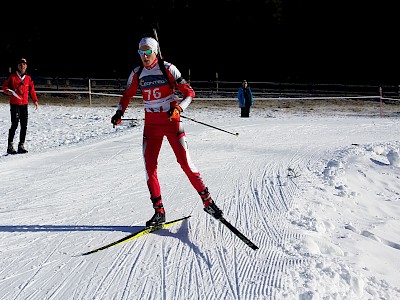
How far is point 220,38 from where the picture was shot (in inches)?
1810

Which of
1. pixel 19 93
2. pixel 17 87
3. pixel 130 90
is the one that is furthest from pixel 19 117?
pixel 130 90

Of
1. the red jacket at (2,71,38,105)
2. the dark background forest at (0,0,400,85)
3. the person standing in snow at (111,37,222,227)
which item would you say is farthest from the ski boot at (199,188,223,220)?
the dark background forest at (0,0,400,85)

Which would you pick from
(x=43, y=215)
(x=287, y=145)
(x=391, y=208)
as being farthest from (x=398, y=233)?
(x=287, y=145)

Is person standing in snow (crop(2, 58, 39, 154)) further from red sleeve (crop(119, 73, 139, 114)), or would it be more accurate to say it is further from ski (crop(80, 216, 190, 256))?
ski (crop(80, 216, 190, 256))

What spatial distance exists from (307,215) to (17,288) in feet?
11.1

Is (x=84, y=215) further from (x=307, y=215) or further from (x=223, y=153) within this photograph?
(x=223, y=153)

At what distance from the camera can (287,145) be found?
1127 centimetres

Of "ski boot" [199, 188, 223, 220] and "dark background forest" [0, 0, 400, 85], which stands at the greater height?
"dark background forest" [0, 0, 400, 85]

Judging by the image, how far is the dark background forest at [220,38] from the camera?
139ft

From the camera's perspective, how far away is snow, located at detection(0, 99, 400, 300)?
13.0ft

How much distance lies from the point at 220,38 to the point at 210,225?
4211 centimetres

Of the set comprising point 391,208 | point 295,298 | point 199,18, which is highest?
point 199,18

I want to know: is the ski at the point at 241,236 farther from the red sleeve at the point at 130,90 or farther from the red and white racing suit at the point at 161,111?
the red sleeve at the point at 130,90

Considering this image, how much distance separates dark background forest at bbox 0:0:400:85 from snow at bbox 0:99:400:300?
110ft
